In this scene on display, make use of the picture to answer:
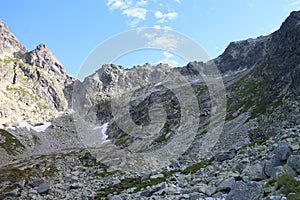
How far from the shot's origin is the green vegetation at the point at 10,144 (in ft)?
498

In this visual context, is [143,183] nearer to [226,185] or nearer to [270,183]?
[226,185]

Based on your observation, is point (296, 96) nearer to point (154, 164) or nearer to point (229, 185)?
point (154, 164)

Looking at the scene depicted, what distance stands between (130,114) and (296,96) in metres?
114

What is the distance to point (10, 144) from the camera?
160 m

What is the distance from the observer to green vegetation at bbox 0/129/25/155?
5981 inches

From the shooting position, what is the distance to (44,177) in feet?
191

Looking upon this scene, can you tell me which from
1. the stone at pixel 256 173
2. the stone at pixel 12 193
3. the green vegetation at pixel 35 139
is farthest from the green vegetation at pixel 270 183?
the green vegetation at pixel 35 139

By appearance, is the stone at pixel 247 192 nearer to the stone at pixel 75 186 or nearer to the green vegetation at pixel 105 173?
the stone at pixel 75 186

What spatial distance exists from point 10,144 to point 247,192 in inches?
6590

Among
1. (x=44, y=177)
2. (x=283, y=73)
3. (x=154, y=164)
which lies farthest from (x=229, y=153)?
(x=44, y=177)

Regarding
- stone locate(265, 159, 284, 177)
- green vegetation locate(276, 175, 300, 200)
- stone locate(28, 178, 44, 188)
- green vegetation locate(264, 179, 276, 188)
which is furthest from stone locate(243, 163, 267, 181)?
stone locate(28, 178, 44, 188)

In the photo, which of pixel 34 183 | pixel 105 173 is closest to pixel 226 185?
pixel 105 173

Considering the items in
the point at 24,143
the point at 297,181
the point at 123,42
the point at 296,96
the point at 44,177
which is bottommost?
the point at 297,181

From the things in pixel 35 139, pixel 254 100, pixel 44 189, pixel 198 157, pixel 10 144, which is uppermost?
pixel 35 139
